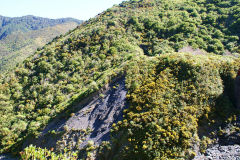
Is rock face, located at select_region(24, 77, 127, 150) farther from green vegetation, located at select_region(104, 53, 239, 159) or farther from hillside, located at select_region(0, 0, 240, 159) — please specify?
green vegetation, located at select_region(104, 53, 239, 159)

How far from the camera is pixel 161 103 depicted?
58.5 feet

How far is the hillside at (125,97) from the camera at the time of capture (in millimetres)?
16250

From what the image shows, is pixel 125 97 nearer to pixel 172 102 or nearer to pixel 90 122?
pixel 90 122

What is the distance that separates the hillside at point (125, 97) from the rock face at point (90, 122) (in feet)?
0.43

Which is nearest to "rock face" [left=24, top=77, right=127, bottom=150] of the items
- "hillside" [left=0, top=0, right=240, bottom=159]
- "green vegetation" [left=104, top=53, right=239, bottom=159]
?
"hillside" [left=0, top=0, right=240, bottom=159]

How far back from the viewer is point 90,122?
20.6 meters

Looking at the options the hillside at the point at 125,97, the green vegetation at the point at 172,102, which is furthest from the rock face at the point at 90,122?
the green vegetation at the point at 172,102

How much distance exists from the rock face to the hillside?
0.43ft

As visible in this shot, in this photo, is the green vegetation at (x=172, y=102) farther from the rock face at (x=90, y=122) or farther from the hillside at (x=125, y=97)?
the rock face at (x=90, y=122)

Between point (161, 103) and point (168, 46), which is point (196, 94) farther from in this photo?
point (168, 46)

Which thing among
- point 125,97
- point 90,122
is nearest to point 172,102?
point 125,97

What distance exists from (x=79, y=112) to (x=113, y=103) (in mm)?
5100

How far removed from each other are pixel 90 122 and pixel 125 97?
5.31 meters

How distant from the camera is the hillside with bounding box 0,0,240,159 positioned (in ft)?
53.3
